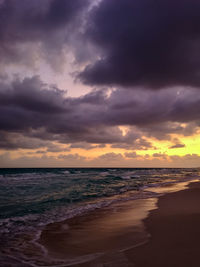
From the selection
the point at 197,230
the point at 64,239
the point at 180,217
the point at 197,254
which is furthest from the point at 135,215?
the point at 197,254

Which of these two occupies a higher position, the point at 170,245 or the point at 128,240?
the point at 170,245

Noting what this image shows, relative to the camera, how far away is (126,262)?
13.3ft

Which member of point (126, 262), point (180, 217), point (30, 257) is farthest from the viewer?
point (180, 217)

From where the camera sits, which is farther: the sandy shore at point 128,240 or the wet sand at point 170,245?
the sandy shore at point 128,240

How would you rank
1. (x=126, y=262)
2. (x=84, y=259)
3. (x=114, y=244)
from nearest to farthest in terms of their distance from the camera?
1. (x=126, y=262)
2. (x=84, y=259)
3. (x=114, y=244)

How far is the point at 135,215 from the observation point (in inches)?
337

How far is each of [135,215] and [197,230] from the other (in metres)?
3.06

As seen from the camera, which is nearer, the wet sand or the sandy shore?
the wet sand

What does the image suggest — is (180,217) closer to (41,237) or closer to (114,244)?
(114,244)

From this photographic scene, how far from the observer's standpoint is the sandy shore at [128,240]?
4184mm

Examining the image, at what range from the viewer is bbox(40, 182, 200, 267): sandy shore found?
4.18 m

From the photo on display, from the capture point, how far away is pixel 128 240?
5.46 m

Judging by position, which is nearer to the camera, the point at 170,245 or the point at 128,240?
the point at 170,245

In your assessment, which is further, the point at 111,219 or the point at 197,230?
the point at 111,219
